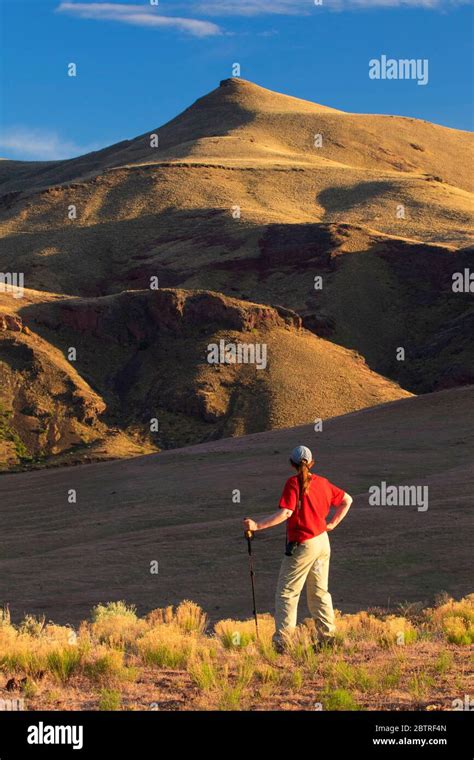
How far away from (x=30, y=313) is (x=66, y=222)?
38484 millimetres

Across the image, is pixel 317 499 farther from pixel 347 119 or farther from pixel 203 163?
pixel 347 119

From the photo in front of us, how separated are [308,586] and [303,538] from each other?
Result: 0.61 m

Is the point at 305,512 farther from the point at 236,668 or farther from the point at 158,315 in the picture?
the point at 158,315

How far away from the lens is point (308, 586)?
10297 mm

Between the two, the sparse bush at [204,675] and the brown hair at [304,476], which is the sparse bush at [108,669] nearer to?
the sparse bush at [204,675]

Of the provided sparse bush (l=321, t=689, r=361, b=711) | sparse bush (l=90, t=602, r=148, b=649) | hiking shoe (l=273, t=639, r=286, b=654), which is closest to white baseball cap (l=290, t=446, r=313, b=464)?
hiking shoe (l=273, t=639, r=286, b=654)

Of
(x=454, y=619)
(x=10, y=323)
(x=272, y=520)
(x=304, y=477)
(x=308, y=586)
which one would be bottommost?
(x=454, y=619)

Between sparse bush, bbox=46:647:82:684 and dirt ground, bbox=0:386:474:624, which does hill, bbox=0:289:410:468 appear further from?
sparse bush, bbox=46:647:82:684

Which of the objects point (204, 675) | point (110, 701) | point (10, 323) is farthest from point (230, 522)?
point (10, 323)

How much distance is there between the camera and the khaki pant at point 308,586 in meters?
9.99

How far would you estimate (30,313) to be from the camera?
192 feet

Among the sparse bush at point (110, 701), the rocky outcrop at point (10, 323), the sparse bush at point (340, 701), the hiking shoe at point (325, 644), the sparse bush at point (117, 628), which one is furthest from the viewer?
the rocky outcrop at point (10, 323)

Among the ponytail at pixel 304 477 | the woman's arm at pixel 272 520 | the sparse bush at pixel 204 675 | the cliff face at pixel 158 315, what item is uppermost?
the cliff face at pixel 158 315

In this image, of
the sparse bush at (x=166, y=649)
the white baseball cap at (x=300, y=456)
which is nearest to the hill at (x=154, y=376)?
the sparse bush at (x=166, y=649)
